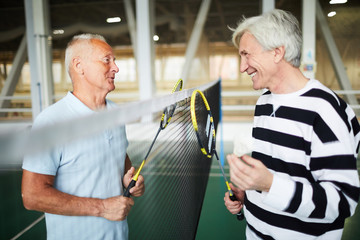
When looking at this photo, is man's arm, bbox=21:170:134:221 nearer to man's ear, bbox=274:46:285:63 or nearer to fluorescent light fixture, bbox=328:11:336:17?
man's ear, bbox=274:46:285:63

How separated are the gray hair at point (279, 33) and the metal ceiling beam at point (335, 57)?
7.99 meters

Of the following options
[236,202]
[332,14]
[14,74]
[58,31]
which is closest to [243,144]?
[236,202]

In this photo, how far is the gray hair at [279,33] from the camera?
1.31 meters

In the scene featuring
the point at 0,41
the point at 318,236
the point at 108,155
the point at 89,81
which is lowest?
the point at 318,236

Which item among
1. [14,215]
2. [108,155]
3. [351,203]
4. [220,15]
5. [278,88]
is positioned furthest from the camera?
[220,15]

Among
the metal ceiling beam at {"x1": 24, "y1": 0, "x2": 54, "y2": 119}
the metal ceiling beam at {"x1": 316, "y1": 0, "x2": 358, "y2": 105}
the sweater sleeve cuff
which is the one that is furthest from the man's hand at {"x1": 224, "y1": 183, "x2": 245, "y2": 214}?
the metal ceiling beam at {"x1": 316, "y1": 0, "x2": 358, "y2": 105}

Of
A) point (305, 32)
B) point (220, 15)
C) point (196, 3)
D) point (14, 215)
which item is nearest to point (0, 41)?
point (196, 3)

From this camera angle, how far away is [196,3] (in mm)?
9266

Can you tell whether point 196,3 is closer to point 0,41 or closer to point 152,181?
point 152,181

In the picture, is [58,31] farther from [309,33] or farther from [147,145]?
[147,145]

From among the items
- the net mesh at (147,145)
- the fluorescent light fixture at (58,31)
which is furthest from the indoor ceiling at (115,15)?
the net mesh at (147,145)

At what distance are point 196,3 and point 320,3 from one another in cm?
366

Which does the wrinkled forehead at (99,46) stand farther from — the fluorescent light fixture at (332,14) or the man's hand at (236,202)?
the fluorescent light fixture at (332,14)

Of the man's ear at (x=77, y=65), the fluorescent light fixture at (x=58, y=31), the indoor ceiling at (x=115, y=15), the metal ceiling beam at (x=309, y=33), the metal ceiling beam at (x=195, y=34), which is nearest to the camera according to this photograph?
the man's ear at (x=77, y=65)
